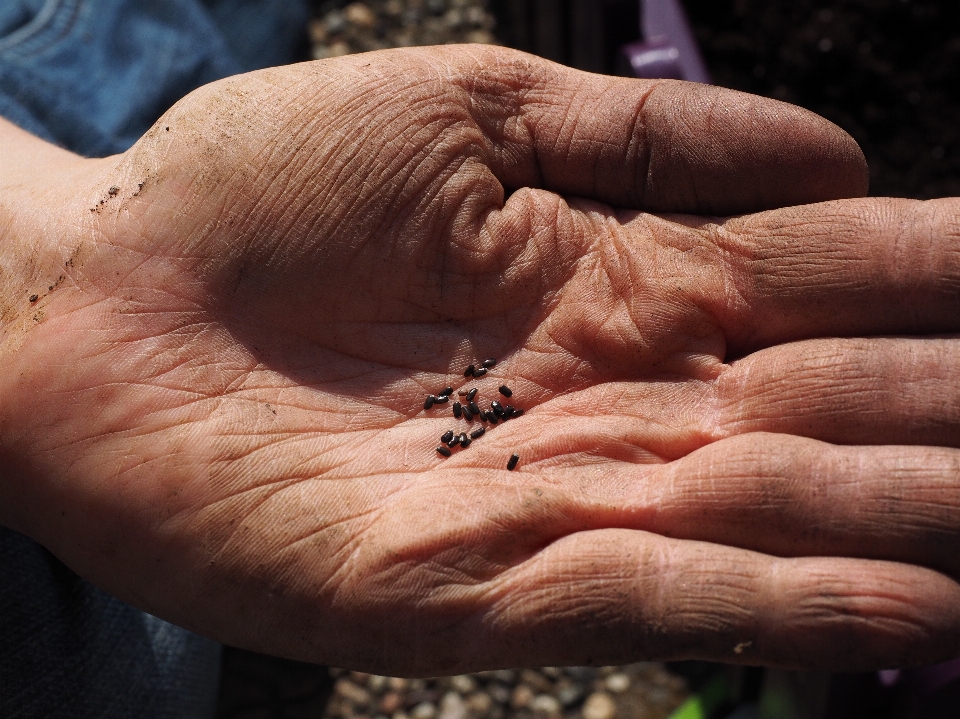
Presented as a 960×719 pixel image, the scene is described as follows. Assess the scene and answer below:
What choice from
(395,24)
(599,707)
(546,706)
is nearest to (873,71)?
(395,24)

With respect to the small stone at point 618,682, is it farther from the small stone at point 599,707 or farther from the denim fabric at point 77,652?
the denim fabric at point 77,652

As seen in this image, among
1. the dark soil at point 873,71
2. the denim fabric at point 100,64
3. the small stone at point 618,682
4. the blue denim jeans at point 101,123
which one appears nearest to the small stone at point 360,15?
the blue denim jeans at point 101,123

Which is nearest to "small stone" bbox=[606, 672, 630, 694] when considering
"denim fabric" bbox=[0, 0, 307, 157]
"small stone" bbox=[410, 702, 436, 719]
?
"small stone" bbox=[410, 702, 436, 719]

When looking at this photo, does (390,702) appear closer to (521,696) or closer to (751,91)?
(521,696)

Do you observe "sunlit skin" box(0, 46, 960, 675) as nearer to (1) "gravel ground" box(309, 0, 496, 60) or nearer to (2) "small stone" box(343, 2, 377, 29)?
(1) "gravel ground" box(309, 0, 496, 60)

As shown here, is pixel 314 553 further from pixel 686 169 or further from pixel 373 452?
pixel 686 169

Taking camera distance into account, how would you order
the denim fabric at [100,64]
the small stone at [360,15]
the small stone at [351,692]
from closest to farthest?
1. the denim fabric at [100,64]
2. the small stone at [351,692]
3. the small stone at [360,15]
